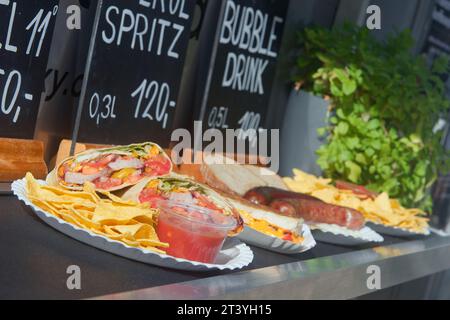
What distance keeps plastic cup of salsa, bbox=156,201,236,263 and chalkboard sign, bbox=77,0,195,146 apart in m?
0.74

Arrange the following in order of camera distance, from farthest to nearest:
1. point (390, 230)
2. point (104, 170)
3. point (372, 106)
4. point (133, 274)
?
point (372, 106)
point (390, 230)
point (104, 170)
point (133, 274)

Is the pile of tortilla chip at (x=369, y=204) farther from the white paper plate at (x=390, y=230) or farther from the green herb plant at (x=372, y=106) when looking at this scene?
the green herb plant at (x=372, y=106)

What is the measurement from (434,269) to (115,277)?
142 cm

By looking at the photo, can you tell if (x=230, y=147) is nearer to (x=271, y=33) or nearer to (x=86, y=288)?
(x=271, y=33)

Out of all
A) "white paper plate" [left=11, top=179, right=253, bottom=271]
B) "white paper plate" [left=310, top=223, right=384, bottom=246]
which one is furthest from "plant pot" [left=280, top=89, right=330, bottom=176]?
"white paper plate" [left=11, top=179, right=253, bottom=271]

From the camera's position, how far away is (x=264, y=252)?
5.63ft

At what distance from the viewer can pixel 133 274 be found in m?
1.25

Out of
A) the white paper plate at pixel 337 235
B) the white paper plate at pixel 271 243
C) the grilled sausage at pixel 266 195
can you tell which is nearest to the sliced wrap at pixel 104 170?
the white paper plate at pixel 271 243

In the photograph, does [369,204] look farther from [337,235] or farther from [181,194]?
[181,194]

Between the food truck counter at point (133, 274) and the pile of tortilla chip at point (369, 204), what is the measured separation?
1.89 ft

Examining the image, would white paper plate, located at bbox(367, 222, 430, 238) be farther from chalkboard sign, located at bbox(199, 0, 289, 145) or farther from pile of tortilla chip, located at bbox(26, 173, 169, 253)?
pile of tortilla chip, located at bbox(26, 173, 169, 253)

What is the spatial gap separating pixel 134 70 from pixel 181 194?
2.63 feet

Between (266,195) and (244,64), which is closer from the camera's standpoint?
(266,195)

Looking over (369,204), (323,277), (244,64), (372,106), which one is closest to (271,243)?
(323,277)
